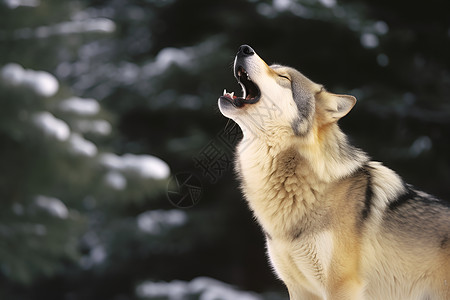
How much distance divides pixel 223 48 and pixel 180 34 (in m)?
3.06

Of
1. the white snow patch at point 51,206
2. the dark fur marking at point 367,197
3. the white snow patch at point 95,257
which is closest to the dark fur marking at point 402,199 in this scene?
the dark fur marking at point 367,197

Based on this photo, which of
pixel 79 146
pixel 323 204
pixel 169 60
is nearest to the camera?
pixel 323 204

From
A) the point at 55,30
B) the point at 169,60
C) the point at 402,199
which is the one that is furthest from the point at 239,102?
the point at 169,60

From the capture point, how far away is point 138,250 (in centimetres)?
1438

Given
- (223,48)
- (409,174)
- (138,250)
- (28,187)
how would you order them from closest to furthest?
1. (28,187)
2. (409,174)
3. (223,48)
4. (138,250)

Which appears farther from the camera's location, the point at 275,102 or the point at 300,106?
the point at 300,106

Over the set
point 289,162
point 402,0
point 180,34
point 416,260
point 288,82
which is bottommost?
point 416,260

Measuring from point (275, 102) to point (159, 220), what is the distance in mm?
10248

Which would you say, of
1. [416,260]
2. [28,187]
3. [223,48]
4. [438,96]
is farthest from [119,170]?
[416,260]

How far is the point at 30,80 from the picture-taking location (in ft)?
29.4

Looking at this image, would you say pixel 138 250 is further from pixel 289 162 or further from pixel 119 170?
pixel 289 162

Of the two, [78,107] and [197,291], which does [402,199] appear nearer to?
[78,107]

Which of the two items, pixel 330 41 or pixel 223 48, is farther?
pixel 223 48

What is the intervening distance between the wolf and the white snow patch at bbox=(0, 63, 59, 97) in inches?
224
